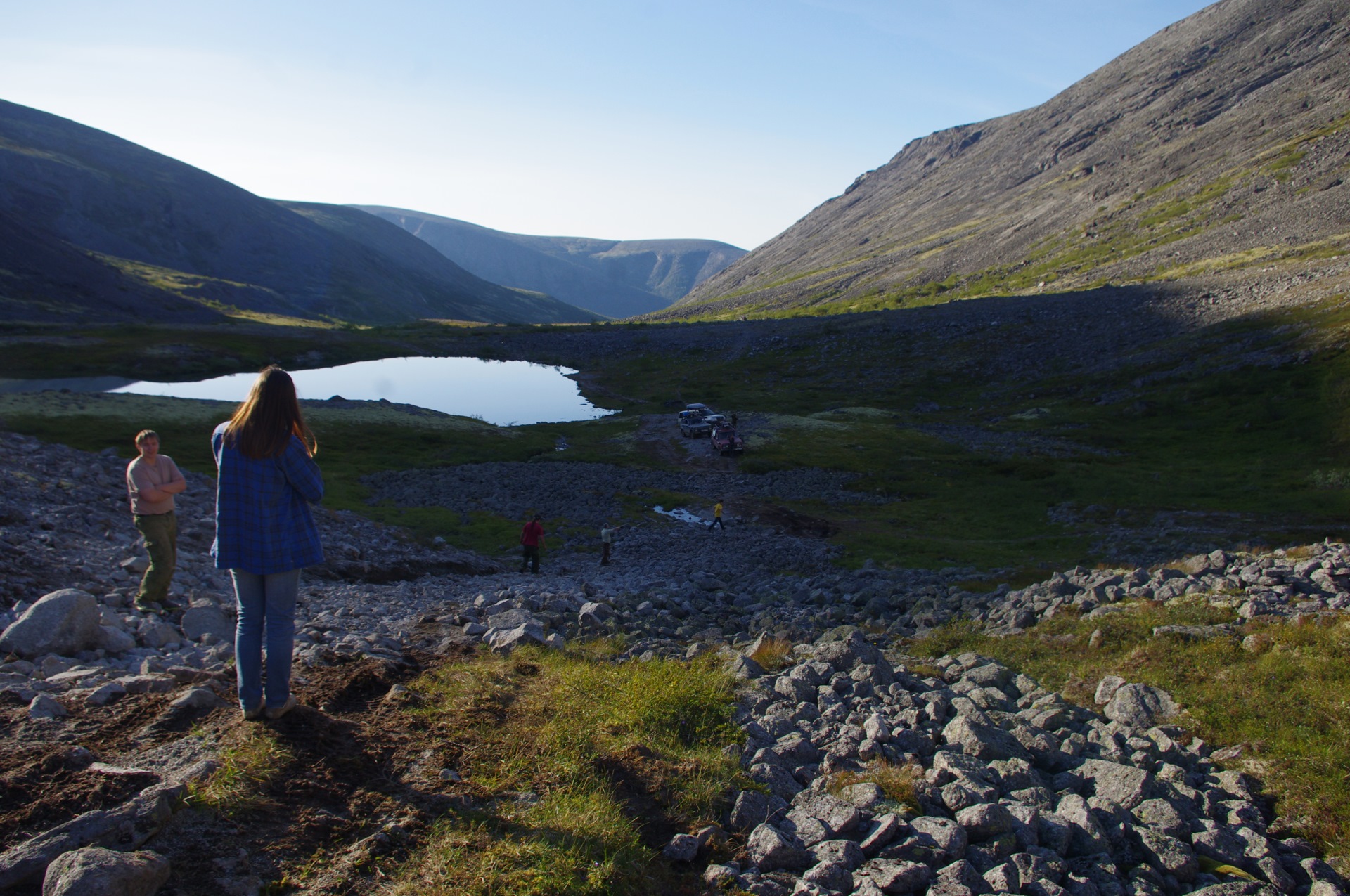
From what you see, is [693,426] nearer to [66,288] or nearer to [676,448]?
[676,448]

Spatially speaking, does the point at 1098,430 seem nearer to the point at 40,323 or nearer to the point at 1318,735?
the point at 1318,735

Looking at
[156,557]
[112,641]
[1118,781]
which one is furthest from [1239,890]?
[156,557]

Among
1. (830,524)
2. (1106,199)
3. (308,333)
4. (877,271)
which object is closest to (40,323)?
(308,333)

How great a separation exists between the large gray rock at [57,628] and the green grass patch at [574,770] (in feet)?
16.6

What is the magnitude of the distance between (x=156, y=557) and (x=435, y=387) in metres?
102

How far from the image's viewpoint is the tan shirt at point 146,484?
1305cm

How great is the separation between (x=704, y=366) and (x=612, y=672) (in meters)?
104

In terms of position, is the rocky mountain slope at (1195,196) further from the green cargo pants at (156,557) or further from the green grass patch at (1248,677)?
the green cargo pants at (156,557)

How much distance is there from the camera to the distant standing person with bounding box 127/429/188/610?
13055 mm

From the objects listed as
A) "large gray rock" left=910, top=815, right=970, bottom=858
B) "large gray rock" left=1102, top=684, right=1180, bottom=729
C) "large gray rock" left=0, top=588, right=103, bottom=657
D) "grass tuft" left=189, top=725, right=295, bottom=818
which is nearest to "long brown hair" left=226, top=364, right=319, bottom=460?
"grass tuft" left=189, top=725, right=295, bottom=818

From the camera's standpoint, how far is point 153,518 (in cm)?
1315

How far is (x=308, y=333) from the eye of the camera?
14138 centimetres

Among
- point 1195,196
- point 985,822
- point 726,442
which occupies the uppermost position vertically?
point 1195,196

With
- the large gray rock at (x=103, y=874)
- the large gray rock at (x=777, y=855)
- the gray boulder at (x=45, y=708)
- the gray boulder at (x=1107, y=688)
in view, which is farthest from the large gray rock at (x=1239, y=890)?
the gray boulder at (x=45, y=708)
